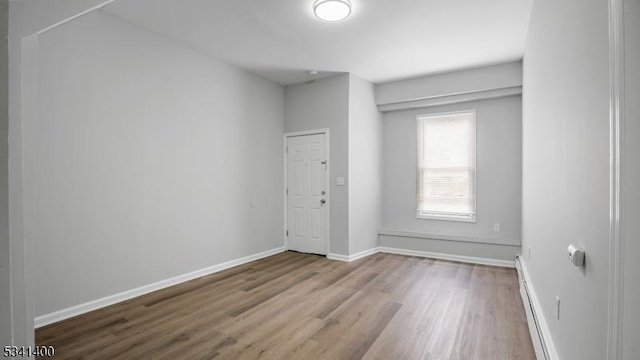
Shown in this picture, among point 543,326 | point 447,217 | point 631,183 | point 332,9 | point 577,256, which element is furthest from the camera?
point 447,217

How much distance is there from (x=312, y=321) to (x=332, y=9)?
2.80 metres

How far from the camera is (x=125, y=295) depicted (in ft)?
10.3

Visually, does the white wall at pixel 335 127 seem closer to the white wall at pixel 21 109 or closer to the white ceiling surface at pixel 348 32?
the white ceiling surface at pixel 348 32

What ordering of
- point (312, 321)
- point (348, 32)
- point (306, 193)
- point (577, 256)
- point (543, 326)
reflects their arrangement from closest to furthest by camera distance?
1. point (577, 256)
2. point (543, 326)
3. point (312, 321)
4. point (348, 32)
5. point (306, 193)

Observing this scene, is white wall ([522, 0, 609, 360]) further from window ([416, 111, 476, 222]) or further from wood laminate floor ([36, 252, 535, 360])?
window ([416, 111, 476, 222])

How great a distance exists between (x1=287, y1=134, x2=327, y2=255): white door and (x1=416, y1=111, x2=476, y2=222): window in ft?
5.41

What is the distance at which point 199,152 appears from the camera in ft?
12.9

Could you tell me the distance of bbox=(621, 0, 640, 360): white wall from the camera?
781 millimetres

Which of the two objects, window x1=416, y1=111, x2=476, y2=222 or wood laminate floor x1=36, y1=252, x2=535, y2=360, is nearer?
wood laminate floor x1=36, y1=252, x2=535, y2=360

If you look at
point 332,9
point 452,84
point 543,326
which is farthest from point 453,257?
point 332,9

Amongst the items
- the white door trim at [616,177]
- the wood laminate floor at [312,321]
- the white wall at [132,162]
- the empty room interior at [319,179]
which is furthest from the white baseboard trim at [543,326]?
the white wall at [132,162]

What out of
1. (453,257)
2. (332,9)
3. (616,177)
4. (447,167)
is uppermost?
(332,9)

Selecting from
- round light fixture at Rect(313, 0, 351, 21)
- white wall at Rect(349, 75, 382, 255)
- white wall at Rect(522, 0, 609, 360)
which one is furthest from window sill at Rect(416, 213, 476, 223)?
round light fixture at Rect(313, 0, 351, 21)

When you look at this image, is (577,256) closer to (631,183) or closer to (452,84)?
(631,183)
